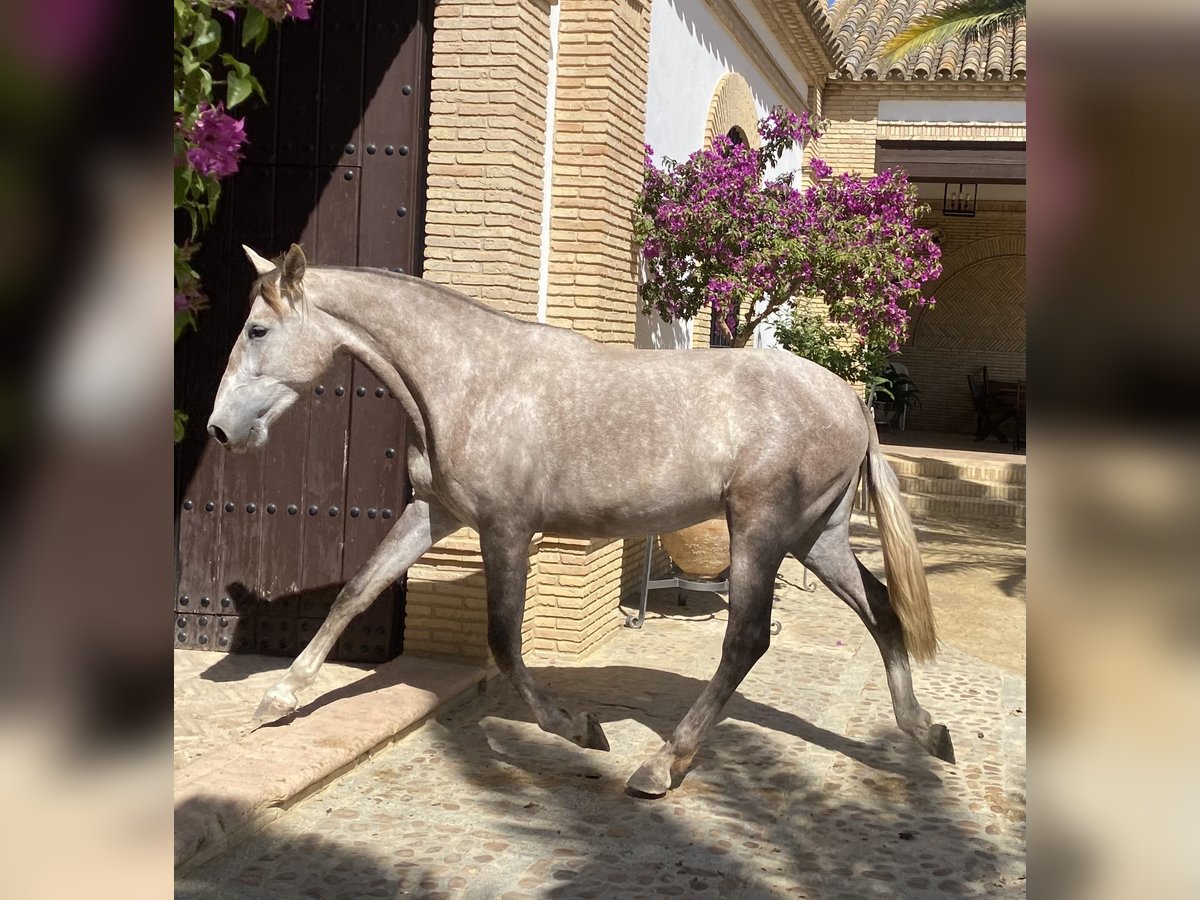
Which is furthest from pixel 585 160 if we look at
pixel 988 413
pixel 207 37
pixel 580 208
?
pixel 988 413

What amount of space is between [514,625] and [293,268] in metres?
1.46

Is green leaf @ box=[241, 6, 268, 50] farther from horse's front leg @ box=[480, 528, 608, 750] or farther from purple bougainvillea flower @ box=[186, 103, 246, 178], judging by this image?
horse's front leg @ box=[480, 528, 608, 750]

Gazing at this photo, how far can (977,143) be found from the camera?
15.8 m

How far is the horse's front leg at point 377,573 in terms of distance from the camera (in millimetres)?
4453

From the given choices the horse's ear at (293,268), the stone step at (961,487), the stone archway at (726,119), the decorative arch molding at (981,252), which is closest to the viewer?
the horse's ear at (293,268)

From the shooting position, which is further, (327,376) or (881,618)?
(327,376)

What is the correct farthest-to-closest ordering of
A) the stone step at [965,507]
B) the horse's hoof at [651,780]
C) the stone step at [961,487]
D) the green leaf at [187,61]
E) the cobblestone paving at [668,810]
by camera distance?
the stone step at [961,487] < the stone step at [965,507] < the horse's hoof at [651,780] < the cobblestone paving at [668,810] < the green leaf at [187,61]

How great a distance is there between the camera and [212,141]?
239 centimetres

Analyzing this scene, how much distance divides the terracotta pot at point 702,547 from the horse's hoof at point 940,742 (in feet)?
8.57

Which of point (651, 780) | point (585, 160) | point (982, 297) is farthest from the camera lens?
point (982, 297)

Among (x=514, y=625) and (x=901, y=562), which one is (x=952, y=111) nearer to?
(x=901, y=562)

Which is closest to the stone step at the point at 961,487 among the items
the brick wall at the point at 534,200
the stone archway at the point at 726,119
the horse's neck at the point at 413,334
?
the stone archway at the point at 726,119

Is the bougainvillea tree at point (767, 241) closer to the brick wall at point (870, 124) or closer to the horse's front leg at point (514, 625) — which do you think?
the horse's front leg at point (514, 625)
